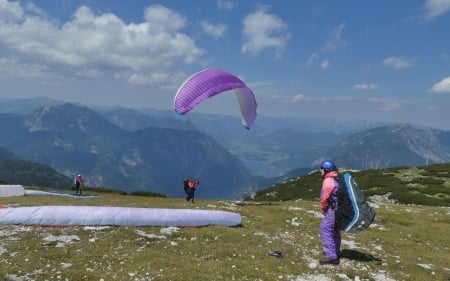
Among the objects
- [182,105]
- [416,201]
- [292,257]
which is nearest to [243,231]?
[292,257]

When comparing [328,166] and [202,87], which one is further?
[202,87]

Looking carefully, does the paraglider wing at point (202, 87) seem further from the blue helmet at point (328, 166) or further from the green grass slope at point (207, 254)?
the blue helmet at point (328, 166)

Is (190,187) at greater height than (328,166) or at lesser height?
lesser

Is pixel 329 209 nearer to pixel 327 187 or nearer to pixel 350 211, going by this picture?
pixel 350 211

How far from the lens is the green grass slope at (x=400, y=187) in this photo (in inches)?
1942

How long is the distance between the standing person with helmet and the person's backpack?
211mm

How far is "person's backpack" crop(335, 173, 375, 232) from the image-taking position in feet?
48.4

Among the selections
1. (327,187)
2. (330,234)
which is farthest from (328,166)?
(330,234)

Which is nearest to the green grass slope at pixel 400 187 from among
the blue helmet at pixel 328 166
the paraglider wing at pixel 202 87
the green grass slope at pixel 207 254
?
the green grass slope at pixel 207 254

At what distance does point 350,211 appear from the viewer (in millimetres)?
14781

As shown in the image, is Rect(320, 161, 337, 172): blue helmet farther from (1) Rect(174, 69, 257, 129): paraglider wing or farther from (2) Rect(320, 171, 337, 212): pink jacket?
(1) Rect(174, 69, 257, 129): paraglider wing

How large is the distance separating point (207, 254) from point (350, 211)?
20.0 ft

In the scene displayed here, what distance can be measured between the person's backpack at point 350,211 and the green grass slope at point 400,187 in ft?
122

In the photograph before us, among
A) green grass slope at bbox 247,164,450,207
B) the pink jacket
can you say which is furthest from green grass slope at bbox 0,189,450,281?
green grass slope at bbox 247,164,450,207
